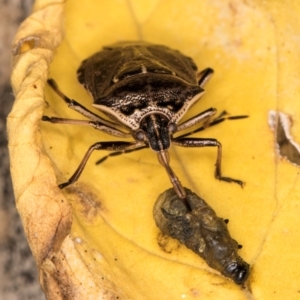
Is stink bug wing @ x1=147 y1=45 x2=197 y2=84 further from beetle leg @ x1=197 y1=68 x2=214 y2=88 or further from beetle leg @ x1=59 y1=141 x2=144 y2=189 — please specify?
beetle leg @ x1=59 y1=141 x2=144 y2=189

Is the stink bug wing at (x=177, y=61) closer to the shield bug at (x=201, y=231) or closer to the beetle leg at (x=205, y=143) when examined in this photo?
the beetle leg at (x=205, y=143)

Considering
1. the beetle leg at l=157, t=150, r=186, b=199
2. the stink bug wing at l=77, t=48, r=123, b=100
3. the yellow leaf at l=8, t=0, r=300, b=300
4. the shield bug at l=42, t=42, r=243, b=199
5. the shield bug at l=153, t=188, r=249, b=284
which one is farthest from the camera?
the stink bug wing at l=77, t=48, r=123, b=100

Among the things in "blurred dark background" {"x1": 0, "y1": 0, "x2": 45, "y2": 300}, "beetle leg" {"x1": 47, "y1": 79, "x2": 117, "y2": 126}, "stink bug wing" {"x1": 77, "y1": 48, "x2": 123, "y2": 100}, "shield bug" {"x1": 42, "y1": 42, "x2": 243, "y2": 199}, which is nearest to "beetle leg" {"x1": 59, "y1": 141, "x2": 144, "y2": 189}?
"shield bug" {"x1": 42, "y1": 42, "x2": 243, "y2": 199}

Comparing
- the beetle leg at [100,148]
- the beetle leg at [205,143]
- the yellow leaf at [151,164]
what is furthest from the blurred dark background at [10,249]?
the beetle leg at [205,143]

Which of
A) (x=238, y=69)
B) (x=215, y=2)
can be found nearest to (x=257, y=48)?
(x=238, y=69)

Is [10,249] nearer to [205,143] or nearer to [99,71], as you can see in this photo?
[99,71]

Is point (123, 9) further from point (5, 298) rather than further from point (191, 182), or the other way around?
point (5, 298)

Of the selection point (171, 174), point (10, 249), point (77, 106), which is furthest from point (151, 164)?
point (10, 249)

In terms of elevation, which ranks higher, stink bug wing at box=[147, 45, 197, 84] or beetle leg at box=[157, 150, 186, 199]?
stink bug wing at box=[147, 45, 197, 84]
